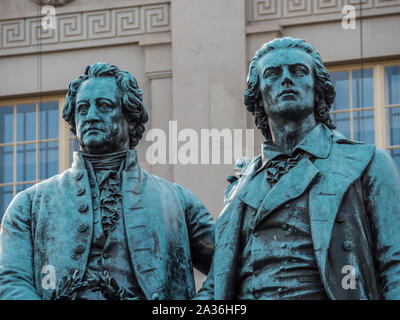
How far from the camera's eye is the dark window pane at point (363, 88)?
2569cm

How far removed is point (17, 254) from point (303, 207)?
219cm

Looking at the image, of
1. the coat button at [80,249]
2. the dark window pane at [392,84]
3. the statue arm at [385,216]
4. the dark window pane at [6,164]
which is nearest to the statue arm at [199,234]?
the coat button at [80,249]

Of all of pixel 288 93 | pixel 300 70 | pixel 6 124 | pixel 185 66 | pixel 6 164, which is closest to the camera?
pixel 288 93

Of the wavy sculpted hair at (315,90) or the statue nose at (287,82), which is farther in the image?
the wavy sculpted hair at (315,90)

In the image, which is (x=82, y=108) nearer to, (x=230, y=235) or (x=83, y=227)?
(x=83, y=227)

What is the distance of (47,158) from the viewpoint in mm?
26625

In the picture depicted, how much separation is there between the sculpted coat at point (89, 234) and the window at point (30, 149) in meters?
10.00

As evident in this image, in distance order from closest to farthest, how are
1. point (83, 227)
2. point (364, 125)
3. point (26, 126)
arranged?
point (83, 227) → point (364, 125) → point (26, 126)

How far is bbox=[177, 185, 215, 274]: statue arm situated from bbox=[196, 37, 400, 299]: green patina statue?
2.06ft

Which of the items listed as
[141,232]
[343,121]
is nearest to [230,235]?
[141,232]

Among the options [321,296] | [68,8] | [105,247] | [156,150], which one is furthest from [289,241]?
[68,8]

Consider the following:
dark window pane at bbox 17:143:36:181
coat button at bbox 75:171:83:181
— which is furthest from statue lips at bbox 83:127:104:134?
dark window pane at bbox 17:143:36:181

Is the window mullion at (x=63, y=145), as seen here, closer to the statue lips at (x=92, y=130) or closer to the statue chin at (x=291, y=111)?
the statue lips at (x=92, y=130)

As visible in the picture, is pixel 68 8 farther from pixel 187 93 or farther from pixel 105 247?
pixel 105 247
